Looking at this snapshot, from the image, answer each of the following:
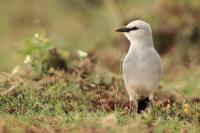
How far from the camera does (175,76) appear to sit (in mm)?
12062

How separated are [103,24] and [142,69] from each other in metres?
8.29

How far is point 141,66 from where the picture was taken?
7812mm

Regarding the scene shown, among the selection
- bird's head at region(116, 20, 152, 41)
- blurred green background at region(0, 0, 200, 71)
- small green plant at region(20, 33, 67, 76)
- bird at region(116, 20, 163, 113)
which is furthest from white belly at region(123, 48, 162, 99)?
blurred green background at region(0, 0, 200, 71)

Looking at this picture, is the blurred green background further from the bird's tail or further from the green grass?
the bird's tail

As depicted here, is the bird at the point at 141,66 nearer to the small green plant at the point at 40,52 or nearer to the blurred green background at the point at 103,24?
the small green plant at the point at 40,52

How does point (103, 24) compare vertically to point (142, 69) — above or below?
below

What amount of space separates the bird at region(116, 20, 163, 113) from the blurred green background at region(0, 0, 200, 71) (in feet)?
11.1

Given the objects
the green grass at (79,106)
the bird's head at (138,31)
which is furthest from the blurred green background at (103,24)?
the bird's head at (138,31)

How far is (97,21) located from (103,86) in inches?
287

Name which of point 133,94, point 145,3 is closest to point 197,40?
point 145,3

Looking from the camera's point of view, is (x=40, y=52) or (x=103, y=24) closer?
(x=40, y=52)

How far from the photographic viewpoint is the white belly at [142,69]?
7.81 meters

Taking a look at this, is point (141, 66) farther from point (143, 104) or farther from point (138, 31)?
point (143, 104)

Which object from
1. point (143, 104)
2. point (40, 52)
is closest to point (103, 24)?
point (40, 52)
